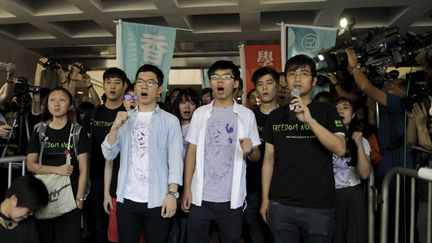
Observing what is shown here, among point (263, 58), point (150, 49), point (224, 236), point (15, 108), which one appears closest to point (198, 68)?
point (263, 58)

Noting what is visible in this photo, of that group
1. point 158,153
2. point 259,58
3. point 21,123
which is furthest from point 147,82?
point 259,58

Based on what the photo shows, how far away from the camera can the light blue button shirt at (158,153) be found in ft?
7.42

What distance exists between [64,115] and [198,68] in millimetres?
6416

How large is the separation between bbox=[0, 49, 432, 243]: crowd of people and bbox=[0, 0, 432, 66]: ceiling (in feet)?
8.94

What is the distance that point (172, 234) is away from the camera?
103 inches

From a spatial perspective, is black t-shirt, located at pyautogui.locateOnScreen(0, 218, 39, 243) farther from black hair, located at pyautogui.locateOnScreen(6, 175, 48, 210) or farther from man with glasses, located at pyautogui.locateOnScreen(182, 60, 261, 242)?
man with glasses, located at pyautogui.locateOnScreen(182, 60, 261, 242)

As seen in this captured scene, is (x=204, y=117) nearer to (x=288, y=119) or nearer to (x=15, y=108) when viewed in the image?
(x=288, y=119)

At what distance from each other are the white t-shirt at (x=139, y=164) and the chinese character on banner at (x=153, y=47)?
6.25 ft

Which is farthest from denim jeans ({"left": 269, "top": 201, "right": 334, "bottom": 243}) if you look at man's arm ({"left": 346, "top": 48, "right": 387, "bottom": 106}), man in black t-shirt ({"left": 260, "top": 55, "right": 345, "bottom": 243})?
man's arm ({"left": 346, "top": 48, "right": 387, "bottom": 106})

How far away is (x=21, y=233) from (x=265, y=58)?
424cm

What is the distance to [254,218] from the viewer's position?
2.58m

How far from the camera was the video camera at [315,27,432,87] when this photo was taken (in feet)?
8.89

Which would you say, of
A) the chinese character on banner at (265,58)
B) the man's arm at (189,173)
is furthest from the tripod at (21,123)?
the chinese character on banner at (265,58)

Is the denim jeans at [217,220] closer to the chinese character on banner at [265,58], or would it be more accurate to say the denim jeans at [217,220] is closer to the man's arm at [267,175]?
the man's arm at [267,175]
